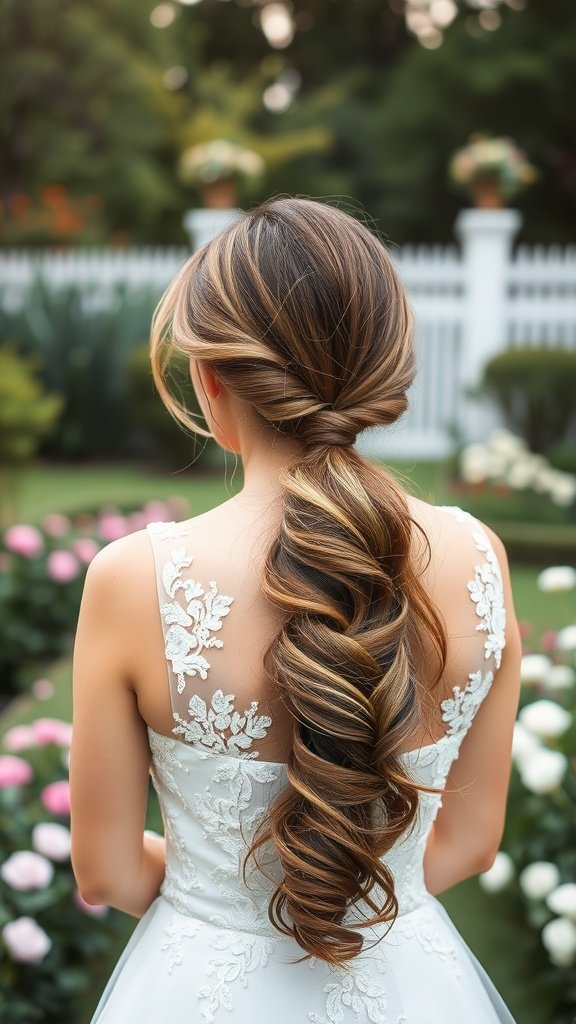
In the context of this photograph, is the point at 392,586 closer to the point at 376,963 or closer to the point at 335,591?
the point at 335,591

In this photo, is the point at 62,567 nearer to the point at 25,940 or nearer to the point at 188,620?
the point at 25,940

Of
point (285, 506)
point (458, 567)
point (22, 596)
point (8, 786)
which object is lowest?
point (22, 596)

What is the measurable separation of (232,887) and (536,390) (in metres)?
7.68

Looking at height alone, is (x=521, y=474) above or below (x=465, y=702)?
below

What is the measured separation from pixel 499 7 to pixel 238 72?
6247mm

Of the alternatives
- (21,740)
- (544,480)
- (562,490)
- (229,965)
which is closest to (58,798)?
(21,740)

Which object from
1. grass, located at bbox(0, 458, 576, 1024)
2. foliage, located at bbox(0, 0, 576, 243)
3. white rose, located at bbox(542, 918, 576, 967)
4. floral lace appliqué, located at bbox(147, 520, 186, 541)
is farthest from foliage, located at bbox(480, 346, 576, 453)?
foliage, located at bbox(0, 0, 576, 243)

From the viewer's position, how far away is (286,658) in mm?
1199

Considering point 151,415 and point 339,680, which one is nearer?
point 339,680

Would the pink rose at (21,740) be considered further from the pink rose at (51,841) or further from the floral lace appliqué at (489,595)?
the floral lace appliqué at (489,595)

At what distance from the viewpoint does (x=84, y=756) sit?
1.30m

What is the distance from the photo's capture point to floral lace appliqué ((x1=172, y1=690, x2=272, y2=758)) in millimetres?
1247

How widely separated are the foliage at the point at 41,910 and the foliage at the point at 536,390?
657cm

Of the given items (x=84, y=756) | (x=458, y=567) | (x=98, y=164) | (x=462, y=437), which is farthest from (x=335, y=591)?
(x=98, y=164)
